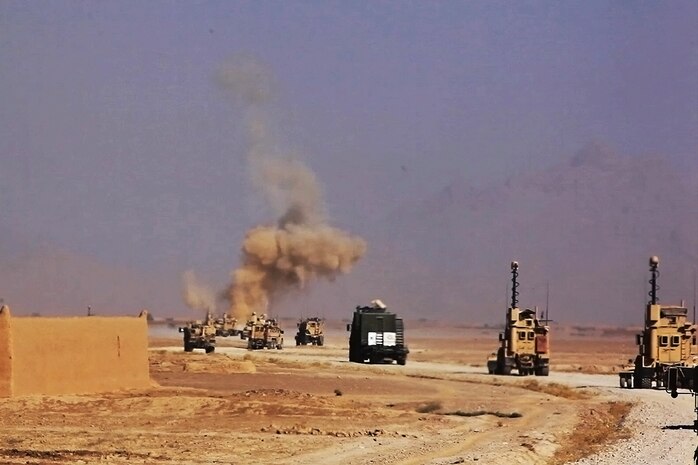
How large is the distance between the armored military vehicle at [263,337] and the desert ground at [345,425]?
131ft

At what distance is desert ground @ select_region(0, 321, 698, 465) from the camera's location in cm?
2125

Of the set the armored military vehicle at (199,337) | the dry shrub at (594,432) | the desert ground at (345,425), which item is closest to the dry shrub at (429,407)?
the desert ground at (345,425)

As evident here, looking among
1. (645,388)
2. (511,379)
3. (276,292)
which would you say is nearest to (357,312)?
(511,379)

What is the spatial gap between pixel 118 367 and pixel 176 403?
14.0ft

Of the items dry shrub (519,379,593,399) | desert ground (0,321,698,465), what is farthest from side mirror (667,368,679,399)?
dry shrub (519,379,593,399)

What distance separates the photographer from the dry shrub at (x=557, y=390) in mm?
40656

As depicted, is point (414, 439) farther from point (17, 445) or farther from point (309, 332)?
point (309, 332)

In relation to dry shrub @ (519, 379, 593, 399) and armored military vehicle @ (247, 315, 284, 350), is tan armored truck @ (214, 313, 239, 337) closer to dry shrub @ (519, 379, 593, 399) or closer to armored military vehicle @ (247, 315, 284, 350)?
armored military vehicle @ (247, 315, 284, 350)

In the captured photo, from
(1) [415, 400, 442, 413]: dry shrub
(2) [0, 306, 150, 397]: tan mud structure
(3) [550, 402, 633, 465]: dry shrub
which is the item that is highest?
(2) [0, 306, 150, 397]: tan mud structure

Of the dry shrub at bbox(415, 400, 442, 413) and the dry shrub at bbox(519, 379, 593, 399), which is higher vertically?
the dry shrub at bbox(519, 379, 593, 399)

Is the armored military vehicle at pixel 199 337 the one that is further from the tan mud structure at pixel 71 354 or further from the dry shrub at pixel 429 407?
the dry shrub at pixel 429 407

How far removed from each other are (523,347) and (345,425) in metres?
28.9

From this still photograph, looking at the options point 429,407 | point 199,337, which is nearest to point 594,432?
point 429,407

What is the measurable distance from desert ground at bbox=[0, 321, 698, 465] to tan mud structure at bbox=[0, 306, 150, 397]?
0.57 m
